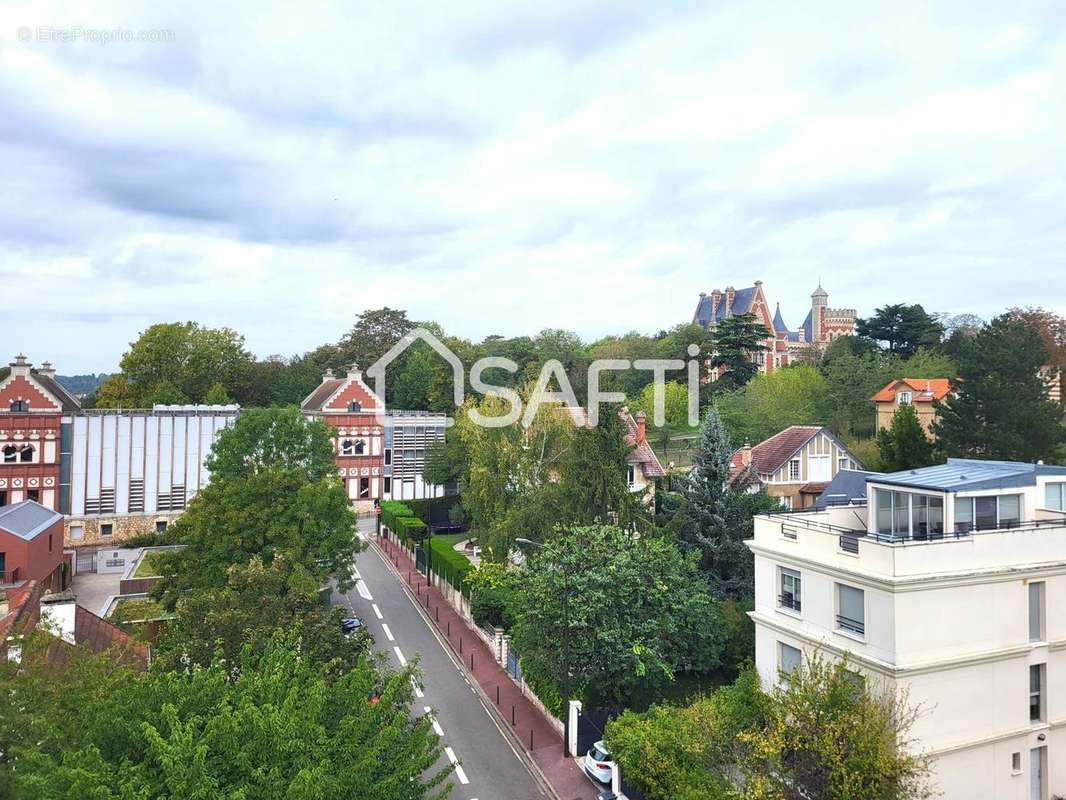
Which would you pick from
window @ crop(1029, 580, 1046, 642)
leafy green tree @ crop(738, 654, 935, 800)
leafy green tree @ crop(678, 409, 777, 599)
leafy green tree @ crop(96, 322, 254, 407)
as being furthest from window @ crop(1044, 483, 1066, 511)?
leafy green tree @ crop(96, 322, 254, 407)

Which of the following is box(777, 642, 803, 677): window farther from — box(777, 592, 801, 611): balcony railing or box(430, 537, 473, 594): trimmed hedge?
box(430, 537, 473, 594): trimmed hedge

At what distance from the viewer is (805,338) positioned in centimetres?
12600

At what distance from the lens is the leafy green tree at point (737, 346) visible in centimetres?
6762

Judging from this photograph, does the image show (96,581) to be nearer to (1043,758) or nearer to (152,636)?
(152,636)

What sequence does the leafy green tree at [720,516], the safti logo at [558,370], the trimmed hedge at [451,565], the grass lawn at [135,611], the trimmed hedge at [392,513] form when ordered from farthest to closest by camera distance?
the safti logo at [558,370] < the trimmed hedge at [392,513] < the trimmed hedge at [451,565] < the grass lawn at [135,611] < the leafy green tree at [720,516]

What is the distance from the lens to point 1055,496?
71.3ft

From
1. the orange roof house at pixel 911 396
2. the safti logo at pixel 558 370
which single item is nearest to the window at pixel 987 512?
the safti logo at pixel 558 370

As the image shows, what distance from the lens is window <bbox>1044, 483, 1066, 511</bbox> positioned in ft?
70.9

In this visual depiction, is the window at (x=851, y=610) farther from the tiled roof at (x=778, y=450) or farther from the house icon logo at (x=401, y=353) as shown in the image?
the house icon logo at (x=401, y=353)

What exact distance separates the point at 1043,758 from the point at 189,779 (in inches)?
805

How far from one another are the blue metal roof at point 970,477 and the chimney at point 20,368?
50.0 meters

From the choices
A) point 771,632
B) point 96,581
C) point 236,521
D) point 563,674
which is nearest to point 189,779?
point 563,674

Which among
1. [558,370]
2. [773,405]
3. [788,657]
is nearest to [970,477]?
[788,657]

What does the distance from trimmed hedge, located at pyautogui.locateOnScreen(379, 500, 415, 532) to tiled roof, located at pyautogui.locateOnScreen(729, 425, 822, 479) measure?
21.3 m
